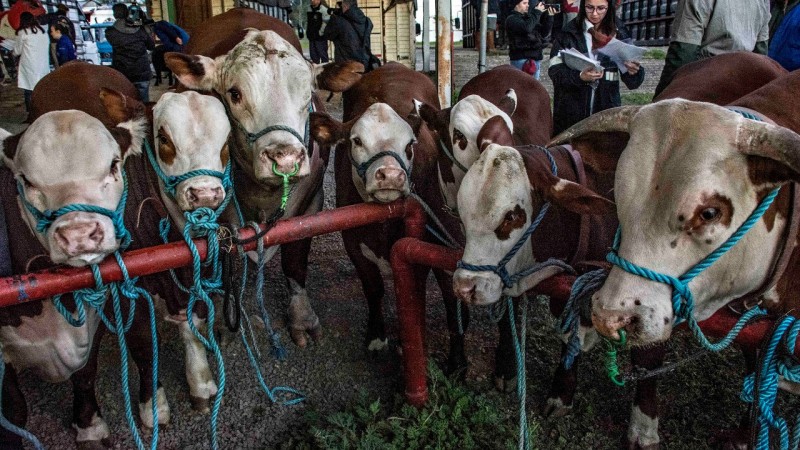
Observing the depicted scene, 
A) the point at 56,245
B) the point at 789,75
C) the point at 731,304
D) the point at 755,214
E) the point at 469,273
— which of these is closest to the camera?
the point at 755,214

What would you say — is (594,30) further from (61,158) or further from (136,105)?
(61,158)

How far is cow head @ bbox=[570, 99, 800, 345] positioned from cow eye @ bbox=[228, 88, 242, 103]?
225cm

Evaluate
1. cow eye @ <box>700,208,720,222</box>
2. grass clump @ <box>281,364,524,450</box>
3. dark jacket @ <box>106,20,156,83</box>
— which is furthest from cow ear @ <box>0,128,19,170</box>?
dark jacket @ <box>106,20,156,83</box>

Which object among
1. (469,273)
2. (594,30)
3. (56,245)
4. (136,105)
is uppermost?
(594,30)

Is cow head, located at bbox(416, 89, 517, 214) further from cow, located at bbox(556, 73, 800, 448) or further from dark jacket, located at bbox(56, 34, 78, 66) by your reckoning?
dark jacket, located at bbox(56, 34, 78, 66)

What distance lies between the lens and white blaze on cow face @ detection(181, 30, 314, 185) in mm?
3094

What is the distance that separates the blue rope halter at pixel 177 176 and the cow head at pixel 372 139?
0.74 meters

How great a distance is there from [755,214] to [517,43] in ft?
28.4

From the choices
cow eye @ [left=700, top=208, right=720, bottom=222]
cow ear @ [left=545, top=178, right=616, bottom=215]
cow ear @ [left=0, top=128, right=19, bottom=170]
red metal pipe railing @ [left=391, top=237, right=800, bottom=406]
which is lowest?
red metal pipe railing @ [left=391, top=237, right=800, bottom=406]

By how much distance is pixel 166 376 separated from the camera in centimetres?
372

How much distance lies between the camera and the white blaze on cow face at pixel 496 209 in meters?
2.51

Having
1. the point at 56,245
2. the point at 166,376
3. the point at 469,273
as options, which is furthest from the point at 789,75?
the point at 166,376

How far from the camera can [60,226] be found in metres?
2.27

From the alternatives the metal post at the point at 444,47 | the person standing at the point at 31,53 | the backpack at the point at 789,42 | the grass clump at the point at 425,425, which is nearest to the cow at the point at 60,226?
the grass clump at the point at 425,425
